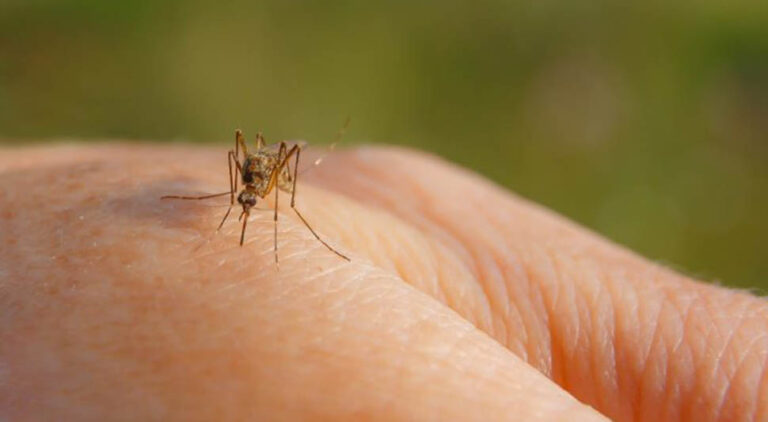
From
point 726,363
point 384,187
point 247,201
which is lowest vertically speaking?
point 726,363

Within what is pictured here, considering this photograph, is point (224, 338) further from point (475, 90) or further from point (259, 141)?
point (475, 90)

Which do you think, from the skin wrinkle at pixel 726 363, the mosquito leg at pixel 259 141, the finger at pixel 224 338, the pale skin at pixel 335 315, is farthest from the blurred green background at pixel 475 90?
the finger at pixel 224 338

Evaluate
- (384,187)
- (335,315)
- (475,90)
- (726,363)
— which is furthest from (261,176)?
(475,90)

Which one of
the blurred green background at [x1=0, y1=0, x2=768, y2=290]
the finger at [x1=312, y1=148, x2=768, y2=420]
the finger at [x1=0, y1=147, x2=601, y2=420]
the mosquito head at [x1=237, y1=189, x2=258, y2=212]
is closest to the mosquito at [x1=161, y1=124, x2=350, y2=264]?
the mosquito head at [x1=237, y1=189, x2=258, y2=212]

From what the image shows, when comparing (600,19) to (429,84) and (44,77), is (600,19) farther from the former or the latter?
(44,77)

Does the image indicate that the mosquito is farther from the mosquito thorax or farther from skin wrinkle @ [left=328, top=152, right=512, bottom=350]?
skin wrinkle @ [left=328, top=152, right=512, bottom=350]

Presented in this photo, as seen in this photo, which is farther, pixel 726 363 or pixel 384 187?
pixel 384 187

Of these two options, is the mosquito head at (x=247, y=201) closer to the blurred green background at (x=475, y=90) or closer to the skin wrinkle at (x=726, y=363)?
the skin wrinkle at (x=726, y=363)
